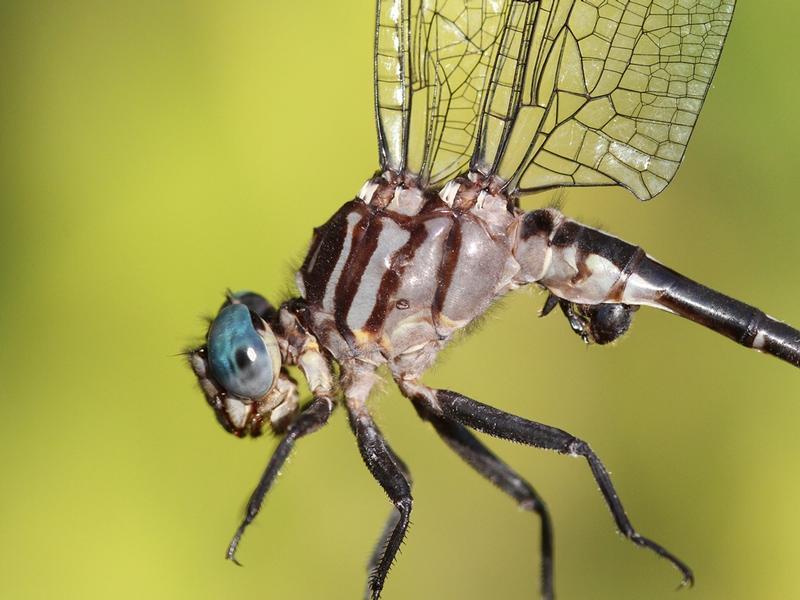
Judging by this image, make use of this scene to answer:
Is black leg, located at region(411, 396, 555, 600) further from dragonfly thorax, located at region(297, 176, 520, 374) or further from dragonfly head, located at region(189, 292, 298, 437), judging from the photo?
dragonfly head, located at region(189, 292, 298, 437)

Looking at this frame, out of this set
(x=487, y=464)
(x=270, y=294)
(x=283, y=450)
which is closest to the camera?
(x=283, y=450)

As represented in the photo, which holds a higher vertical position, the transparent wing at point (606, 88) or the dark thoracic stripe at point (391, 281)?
the transparent wing at point (606, 88)

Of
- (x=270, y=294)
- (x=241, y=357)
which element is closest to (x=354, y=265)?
(x=241, y=357)

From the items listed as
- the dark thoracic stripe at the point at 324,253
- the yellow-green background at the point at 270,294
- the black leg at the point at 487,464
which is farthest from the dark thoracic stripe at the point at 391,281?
the yellow-green background at the point at 270,294

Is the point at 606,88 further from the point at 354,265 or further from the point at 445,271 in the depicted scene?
the point at 354,265

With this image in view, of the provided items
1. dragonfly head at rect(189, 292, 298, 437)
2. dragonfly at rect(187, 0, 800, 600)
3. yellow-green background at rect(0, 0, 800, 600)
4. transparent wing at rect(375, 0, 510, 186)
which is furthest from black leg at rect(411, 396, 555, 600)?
yellow-green background at rect(0, 0, 800, 600)

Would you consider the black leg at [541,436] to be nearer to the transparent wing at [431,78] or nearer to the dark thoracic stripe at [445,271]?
the dark thoracic stripe at [445,271]
